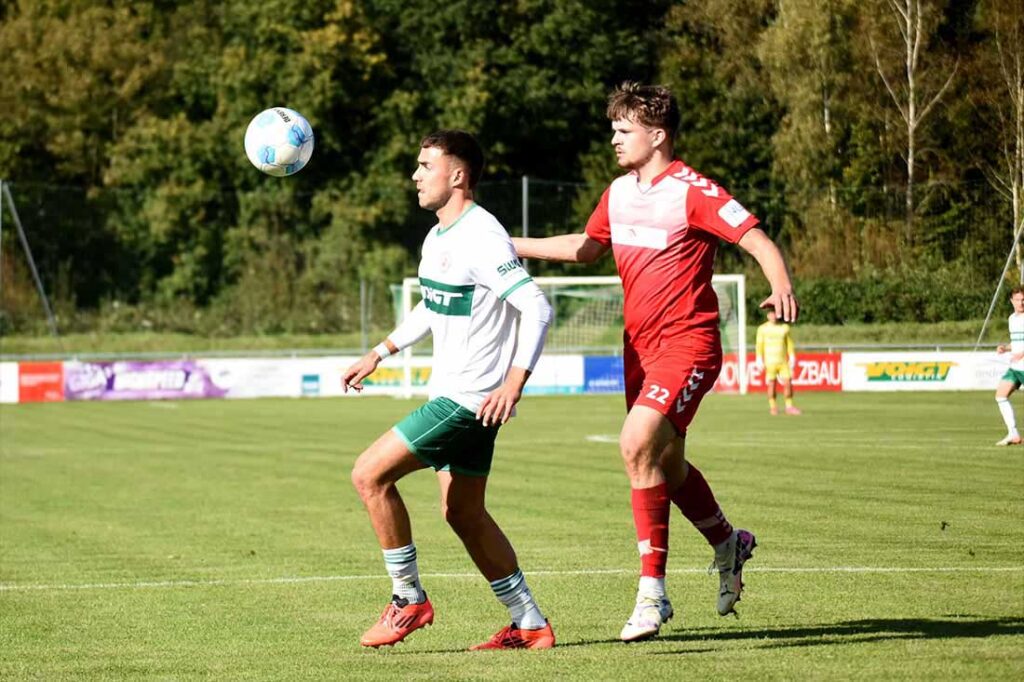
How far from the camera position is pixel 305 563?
10.3 metres

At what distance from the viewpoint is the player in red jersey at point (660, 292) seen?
686cm

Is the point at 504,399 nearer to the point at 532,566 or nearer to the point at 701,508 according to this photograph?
the point at 701,508

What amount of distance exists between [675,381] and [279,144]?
2982mm

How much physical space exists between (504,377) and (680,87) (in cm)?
2851

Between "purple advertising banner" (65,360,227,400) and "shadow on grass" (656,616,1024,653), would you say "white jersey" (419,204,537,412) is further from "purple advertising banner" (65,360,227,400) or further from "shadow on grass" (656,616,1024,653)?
"purple advertising banner" (65,360,227,400)

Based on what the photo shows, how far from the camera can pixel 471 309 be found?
6781mm

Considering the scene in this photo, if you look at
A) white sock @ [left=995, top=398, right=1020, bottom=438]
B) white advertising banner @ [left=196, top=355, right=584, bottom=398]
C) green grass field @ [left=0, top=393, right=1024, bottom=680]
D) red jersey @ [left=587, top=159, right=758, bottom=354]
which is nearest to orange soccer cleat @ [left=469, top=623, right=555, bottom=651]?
green grass field @ [left=0, top=393, right=1024, bottom=680]

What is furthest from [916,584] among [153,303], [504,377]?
[153,303]

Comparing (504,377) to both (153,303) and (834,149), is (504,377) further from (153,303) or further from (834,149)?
(153,303)

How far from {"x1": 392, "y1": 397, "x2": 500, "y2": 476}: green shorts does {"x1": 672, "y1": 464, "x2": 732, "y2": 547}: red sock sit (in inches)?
42.7

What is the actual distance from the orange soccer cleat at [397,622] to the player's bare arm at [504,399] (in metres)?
0.96

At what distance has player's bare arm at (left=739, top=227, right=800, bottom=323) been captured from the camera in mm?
6473

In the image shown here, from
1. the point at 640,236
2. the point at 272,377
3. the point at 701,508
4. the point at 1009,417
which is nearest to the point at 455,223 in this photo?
the point at 640,236

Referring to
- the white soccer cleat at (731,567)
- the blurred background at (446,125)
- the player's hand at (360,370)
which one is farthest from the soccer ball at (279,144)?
the blurred background at (446,125)
